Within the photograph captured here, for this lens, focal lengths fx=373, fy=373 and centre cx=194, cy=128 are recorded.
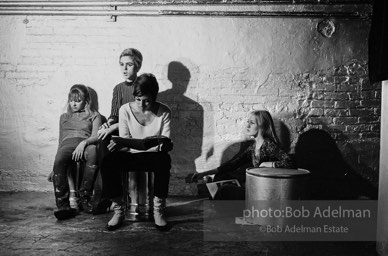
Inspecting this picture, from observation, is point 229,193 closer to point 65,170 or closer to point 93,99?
point 65,170

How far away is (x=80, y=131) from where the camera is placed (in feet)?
15.5

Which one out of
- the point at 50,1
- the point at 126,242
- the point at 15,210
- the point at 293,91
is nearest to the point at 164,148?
the point at 126,242

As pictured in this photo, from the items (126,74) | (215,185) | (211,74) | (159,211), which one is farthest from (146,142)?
(211,74)

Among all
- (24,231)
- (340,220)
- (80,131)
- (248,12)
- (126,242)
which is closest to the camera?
(126,242)

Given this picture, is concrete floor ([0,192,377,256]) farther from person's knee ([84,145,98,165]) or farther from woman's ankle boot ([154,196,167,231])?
person's knee ([84,145,98,165])

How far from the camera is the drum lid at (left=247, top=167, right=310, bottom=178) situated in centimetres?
352

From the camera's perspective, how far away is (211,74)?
5191mm

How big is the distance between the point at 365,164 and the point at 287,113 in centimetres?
131

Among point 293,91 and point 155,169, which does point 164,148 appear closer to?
point 155,169

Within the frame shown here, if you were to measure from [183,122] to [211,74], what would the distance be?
0.78 metres

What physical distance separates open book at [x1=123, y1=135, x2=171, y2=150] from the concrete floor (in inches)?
31.6

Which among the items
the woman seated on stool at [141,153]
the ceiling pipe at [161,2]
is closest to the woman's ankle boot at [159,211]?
the woman seated on stool at [141,153]

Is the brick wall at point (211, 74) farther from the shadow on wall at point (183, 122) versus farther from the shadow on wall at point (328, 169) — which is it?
the shadow on wall at point (328, 169)

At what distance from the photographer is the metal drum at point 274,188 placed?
3.53 meters
